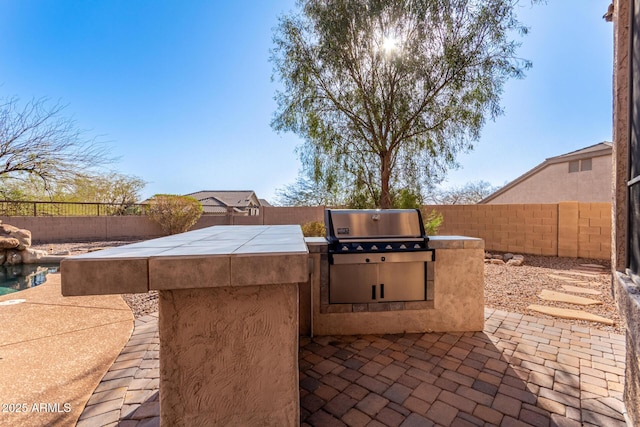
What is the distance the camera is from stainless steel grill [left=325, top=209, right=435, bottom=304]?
2.71 meters

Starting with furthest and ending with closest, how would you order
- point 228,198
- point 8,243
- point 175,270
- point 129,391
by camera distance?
point 228,198, point 8,243, point 129,391, point 175,270

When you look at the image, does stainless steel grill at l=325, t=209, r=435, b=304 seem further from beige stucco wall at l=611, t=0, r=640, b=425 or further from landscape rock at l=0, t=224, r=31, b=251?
landscape rock at l=0, t=224, r=31, b=251

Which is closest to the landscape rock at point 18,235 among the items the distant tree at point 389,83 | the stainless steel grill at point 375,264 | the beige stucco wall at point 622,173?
the distant tree at point 389,83

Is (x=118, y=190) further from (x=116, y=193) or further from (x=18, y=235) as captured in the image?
(x=18, y=235)

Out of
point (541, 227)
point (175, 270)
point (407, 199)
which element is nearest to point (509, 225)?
point (541, 227)

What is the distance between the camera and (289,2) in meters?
7.03

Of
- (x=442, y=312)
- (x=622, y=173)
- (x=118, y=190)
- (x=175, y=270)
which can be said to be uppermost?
(x=118, y=190)

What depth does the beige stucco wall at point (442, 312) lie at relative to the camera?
283 centimetres

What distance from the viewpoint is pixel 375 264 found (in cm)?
274

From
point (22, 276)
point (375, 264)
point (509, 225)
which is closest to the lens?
point (375, 264)

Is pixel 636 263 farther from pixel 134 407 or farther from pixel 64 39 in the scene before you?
pixel 64 39

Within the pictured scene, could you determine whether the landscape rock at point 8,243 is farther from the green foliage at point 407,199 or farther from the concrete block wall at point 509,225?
the concrete block wall at point 509,225

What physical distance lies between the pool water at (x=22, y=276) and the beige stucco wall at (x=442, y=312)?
6.55m

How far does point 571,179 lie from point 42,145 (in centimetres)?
2064
